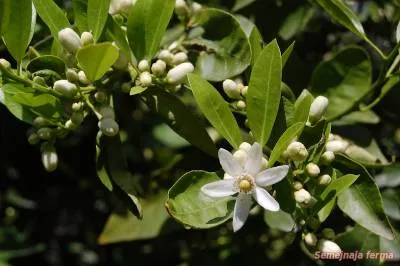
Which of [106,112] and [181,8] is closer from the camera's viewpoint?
[106,112]

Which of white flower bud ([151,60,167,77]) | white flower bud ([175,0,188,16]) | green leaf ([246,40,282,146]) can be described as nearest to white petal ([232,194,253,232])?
green leaf ([246,40,282,146])

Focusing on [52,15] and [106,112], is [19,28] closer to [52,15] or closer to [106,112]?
[52,15]

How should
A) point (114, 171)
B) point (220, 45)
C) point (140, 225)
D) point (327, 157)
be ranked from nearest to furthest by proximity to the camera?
point (327, 157), point (114, 171), point (220, 45), point (140, 225)

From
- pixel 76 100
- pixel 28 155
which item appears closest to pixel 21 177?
pixel 28 155

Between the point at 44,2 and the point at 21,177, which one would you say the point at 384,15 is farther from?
the point at 21,177

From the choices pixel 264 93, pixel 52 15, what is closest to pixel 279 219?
pixel 264 93

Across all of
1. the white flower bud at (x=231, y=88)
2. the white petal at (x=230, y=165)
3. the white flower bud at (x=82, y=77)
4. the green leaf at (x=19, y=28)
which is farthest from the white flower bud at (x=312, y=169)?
the green leaf at (x=19, y=28)

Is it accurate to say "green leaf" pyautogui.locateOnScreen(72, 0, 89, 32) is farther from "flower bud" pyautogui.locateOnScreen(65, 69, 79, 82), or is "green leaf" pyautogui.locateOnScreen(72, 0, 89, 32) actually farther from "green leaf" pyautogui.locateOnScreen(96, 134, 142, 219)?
"green leaf" pyautogui.locateOnScreen(96, 134, 142, 219)
